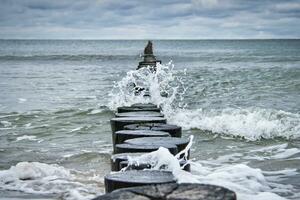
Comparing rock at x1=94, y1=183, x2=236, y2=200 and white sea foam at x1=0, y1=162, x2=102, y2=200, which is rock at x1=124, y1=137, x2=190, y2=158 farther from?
rock at x1=94, y1=183, x2=236, y2=200

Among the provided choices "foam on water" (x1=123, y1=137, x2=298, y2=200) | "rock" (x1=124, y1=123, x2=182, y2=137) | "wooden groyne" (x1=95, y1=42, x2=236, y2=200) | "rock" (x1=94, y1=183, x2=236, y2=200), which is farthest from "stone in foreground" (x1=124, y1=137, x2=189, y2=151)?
"rock" (x1=94, y1=183, x2=236, y2=200)

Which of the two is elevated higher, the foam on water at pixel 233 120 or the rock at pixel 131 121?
the rock at pixel 131 121

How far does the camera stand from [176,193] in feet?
10.9

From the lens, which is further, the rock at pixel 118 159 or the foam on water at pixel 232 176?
the rock at pixel 118 159

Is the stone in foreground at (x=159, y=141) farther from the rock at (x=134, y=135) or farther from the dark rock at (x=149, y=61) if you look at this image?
the dark rock at (x=149, y=61)

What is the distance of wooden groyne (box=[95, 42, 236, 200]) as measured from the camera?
331cm

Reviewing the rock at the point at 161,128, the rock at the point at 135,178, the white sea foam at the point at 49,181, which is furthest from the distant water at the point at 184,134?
the rock at the point at 135,178

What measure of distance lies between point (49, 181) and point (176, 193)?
3.83m

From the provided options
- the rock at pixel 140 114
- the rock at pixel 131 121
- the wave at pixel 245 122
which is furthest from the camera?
the wave at pixel 245 122

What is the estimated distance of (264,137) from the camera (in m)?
11.2

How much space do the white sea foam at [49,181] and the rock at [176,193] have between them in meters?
2.79

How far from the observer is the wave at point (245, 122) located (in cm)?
1148

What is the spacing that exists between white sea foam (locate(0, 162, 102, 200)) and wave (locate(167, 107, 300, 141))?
16.5ft

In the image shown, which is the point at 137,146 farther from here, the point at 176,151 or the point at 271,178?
the point at 271,178
